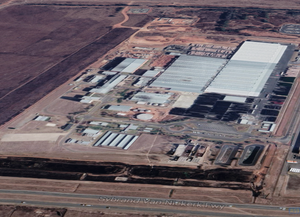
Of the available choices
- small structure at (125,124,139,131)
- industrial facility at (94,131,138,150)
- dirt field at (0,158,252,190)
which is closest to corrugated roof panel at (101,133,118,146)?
industrial facility at (94,131,138,150)

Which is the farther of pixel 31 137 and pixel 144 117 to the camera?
pixel 144 117

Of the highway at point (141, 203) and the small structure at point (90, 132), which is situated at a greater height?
the small structure at point (90, 132)

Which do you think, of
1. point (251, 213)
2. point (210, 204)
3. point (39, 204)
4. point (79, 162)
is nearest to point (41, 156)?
point (79, 162)

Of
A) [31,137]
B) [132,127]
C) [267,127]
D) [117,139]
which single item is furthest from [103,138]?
[267,127]

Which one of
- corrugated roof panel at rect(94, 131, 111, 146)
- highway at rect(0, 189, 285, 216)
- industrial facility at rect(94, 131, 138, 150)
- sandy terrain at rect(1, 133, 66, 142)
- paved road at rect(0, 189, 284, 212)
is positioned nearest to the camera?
highway at rect(0, 189, 285, 216)

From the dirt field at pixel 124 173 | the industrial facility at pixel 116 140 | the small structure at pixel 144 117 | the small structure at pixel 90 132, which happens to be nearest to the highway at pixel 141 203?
the dirt field at pixel 124 173

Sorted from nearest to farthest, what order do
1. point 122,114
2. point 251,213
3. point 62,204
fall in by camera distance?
point 251,213
point 62,204
point 122,114

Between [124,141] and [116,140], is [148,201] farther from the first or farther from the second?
→ [116,140]

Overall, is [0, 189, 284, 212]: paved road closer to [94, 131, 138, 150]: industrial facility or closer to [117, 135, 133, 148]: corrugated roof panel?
[94, 131, 138, 150]: industrial facility

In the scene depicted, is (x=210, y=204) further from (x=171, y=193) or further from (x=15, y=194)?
(x=15, y=194)

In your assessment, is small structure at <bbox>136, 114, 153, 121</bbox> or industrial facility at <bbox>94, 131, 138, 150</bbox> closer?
industrial facility at <bbox>94, 131, 138, 150</bbox>

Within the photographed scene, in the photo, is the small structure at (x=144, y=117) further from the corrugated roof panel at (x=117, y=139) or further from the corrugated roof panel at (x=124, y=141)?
the corrugated roof panel at (x=124, y=141)
